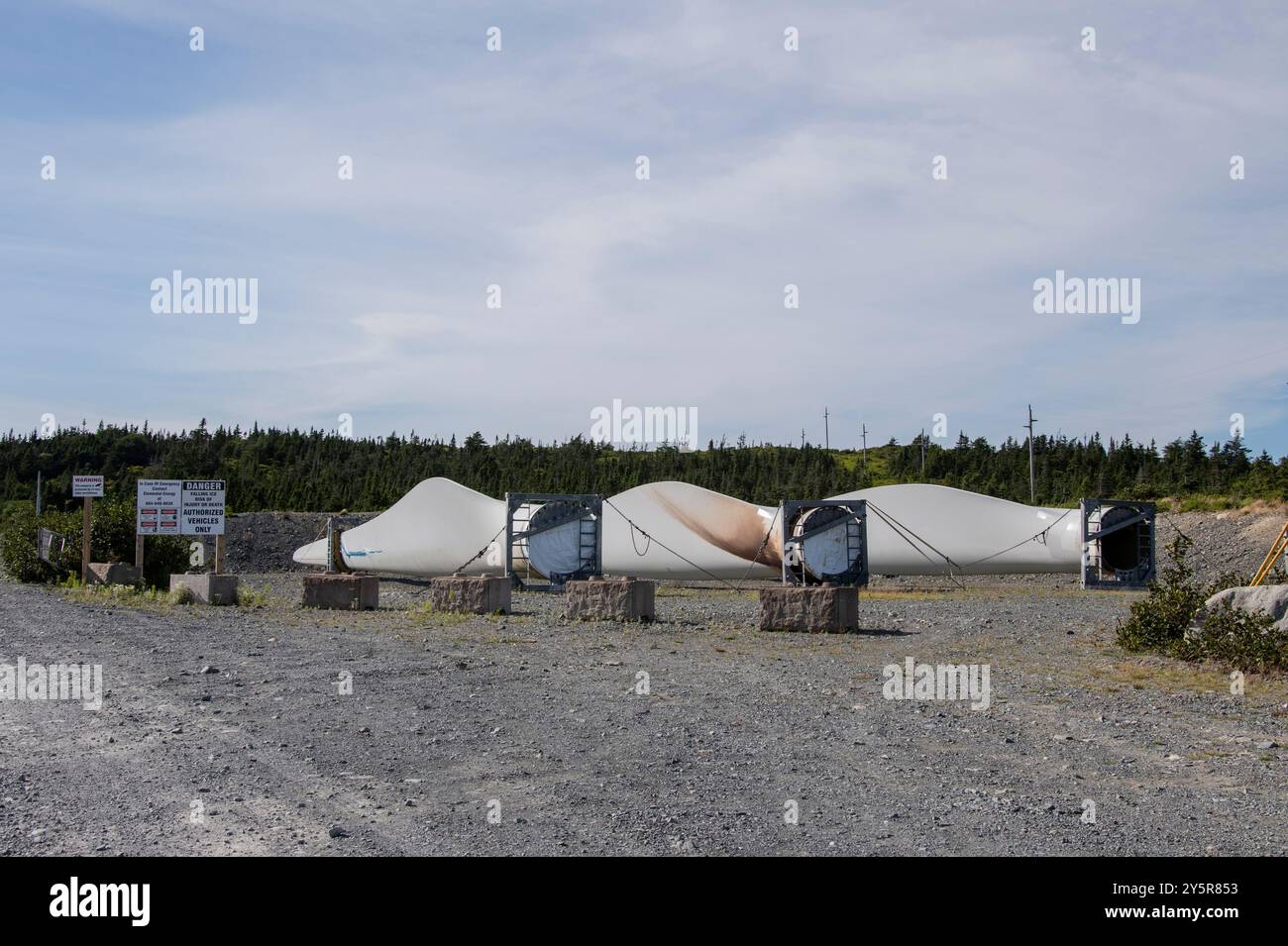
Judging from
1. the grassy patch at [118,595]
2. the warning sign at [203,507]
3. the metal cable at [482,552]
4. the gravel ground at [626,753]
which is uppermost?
the warning sign at [203,507]

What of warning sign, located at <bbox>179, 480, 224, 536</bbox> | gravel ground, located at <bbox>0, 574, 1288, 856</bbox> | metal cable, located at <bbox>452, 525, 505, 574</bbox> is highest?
warning sign, located at <bbox>179, 480, 224, 536</bbox>

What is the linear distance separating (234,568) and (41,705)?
30330mm

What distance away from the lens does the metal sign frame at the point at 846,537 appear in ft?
71.4

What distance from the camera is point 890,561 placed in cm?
2667

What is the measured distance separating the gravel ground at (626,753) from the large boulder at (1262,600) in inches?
52.3

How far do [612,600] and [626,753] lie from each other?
897 cm

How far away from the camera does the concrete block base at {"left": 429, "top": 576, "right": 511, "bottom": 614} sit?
16.2 m

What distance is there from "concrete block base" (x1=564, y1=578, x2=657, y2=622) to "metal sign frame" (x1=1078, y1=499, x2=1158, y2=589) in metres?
13.3

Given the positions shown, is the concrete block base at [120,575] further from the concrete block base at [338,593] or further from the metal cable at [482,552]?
the metal cable at [482,552]

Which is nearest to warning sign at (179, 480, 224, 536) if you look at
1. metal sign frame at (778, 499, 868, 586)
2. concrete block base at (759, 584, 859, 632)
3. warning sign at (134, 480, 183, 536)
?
warning sign at (134, 480, 183, 536)

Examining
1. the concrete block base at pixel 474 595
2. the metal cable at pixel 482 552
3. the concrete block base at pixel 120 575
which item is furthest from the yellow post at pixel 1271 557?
the concrete block base at pixel 120 575

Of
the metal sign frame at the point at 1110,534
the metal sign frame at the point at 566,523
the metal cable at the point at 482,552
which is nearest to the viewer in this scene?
the metal sign frame at the point at 566,523

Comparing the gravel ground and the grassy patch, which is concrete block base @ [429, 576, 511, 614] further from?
the grassy patch
